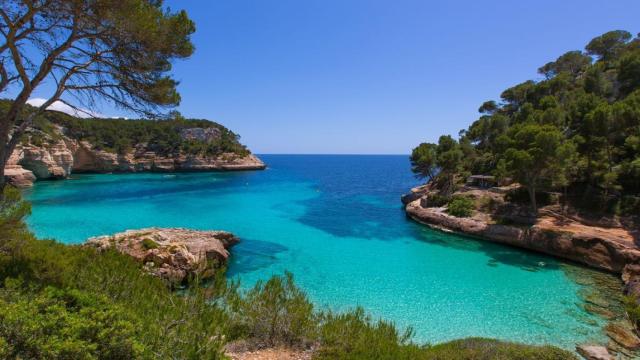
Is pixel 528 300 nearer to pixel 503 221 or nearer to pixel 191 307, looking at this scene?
pixel 503 221

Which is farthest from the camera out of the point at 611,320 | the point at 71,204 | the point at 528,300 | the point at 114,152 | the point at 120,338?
the point at 114,152

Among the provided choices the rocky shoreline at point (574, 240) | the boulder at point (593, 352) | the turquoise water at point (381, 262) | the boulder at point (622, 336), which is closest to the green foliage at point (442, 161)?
the rocky shoreline at point (574, 240)

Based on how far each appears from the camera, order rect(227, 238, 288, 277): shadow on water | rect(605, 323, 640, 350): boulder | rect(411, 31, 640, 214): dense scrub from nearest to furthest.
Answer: rect(605, 323, 640, 350): boulder < rect(227, 238, 288, 277): shadow on water < rect(411, 31, 640, 214): dense scrub

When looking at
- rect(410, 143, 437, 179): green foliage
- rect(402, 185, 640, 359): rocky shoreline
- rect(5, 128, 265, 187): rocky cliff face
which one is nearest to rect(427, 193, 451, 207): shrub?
rect(402, 185, 640, 359): rocky shoreline

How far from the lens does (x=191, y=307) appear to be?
5934mm

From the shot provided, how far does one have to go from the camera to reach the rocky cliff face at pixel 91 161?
139 ft

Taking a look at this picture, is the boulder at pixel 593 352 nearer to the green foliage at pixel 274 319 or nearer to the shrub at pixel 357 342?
the shrub at pixel 357 342

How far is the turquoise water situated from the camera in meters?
10.8

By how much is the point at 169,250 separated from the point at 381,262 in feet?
35.0

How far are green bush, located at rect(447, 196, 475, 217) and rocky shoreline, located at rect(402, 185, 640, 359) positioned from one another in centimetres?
45

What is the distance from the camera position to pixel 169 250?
13453 millimetres

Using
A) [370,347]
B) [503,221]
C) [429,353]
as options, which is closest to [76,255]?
[370,347]

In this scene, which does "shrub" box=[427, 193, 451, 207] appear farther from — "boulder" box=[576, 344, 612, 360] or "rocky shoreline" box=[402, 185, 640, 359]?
"boulder" box=[576, 344, 612, 360]

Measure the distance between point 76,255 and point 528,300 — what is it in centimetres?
1561
